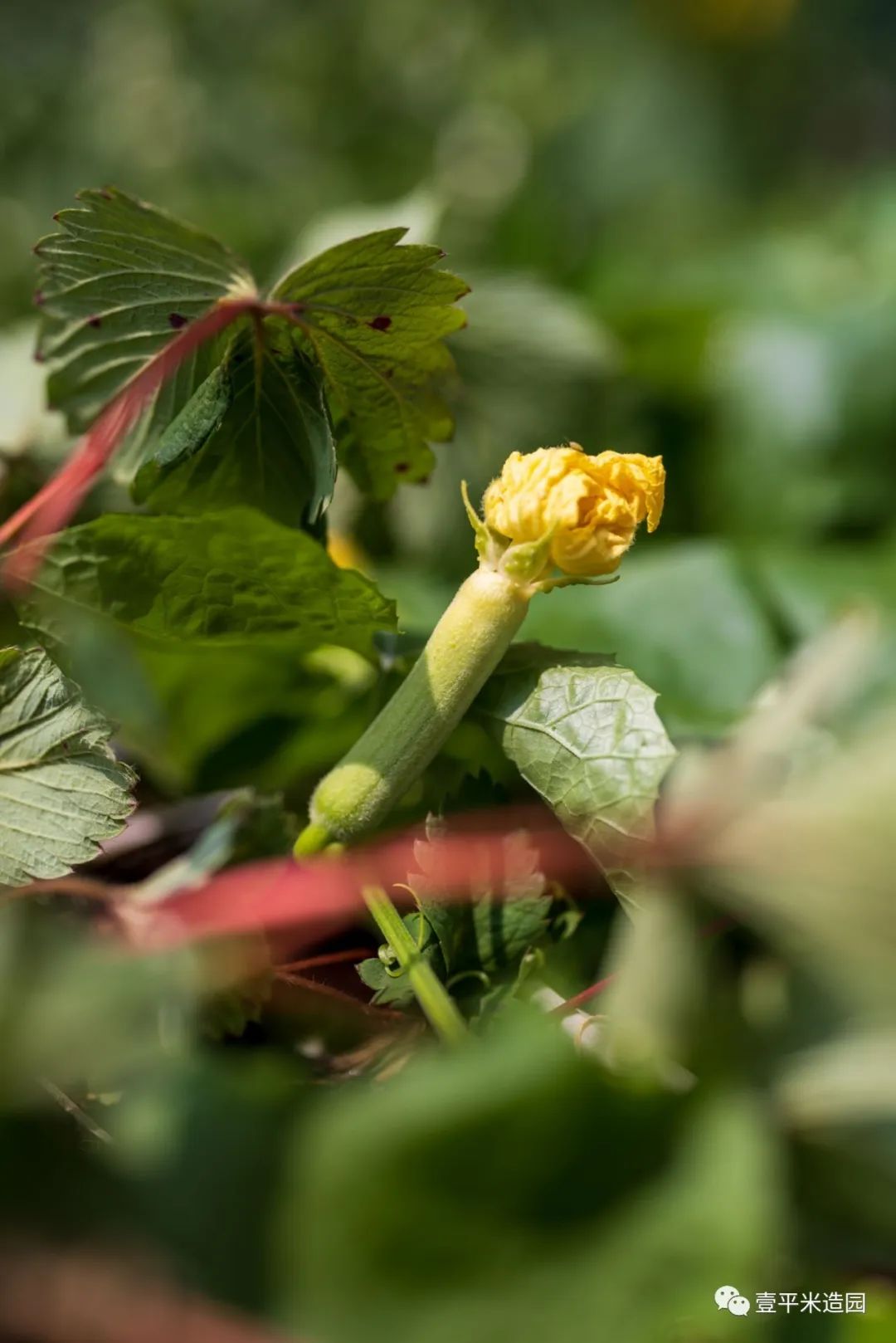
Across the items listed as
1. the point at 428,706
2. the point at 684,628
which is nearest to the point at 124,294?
the point at 428,706

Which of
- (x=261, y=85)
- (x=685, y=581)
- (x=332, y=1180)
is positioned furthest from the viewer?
(x=261, y=85)

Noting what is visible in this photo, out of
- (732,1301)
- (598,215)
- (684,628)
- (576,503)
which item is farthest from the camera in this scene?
(598,215)

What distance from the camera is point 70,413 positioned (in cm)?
43

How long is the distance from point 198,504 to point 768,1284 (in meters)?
0.27

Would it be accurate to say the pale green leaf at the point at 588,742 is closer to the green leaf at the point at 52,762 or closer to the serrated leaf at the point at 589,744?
the serrated leaf at the point at 589,744

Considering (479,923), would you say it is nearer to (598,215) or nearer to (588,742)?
(588,742)

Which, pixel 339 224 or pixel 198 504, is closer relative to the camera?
pixel 198 504

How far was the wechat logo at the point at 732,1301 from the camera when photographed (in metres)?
0.20

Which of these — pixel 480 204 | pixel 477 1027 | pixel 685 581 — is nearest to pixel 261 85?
pixel 480 204

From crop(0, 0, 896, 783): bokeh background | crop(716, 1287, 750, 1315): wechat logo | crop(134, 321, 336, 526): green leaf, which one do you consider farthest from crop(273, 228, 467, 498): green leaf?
crop(716, 1287, 750, 1315): wechat logo

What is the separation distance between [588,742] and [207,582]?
117 mm

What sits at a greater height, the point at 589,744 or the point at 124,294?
the point at 124,294

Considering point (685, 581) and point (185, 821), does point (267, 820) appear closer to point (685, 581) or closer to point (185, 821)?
point (185, 821)

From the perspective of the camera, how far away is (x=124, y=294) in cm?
39
